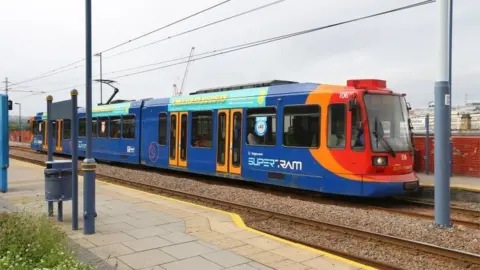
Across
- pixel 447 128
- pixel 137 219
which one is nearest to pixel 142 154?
pixel 137 219

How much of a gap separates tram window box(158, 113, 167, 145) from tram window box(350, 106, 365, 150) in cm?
827

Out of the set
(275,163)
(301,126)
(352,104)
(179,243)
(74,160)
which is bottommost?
(179,243)

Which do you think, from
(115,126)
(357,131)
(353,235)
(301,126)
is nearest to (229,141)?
(301,126)

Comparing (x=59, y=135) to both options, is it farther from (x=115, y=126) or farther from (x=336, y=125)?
(x=336, y=125)

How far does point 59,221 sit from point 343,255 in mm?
4671

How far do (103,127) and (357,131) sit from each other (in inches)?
566

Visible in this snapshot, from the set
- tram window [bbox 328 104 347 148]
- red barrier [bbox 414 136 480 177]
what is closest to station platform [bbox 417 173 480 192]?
red barrier [bbox 414 136 480 177]

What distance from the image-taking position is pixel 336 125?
10188mm

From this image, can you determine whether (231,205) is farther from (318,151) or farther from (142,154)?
(142,154)

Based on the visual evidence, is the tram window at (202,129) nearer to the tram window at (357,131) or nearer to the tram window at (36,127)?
the tram window at (357,131)

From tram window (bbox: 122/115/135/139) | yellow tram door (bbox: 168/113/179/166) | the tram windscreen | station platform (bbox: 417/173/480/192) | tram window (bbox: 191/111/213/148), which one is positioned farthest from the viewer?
tram window (bbox: 122/115/135/139)

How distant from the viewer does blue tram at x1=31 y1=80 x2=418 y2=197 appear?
9.95m

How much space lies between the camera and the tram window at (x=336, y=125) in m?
10.1

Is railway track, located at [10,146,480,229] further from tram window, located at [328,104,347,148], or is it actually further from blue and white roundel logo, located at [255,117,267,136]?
blue and white roundel logo, located at [255,117,267,136]
